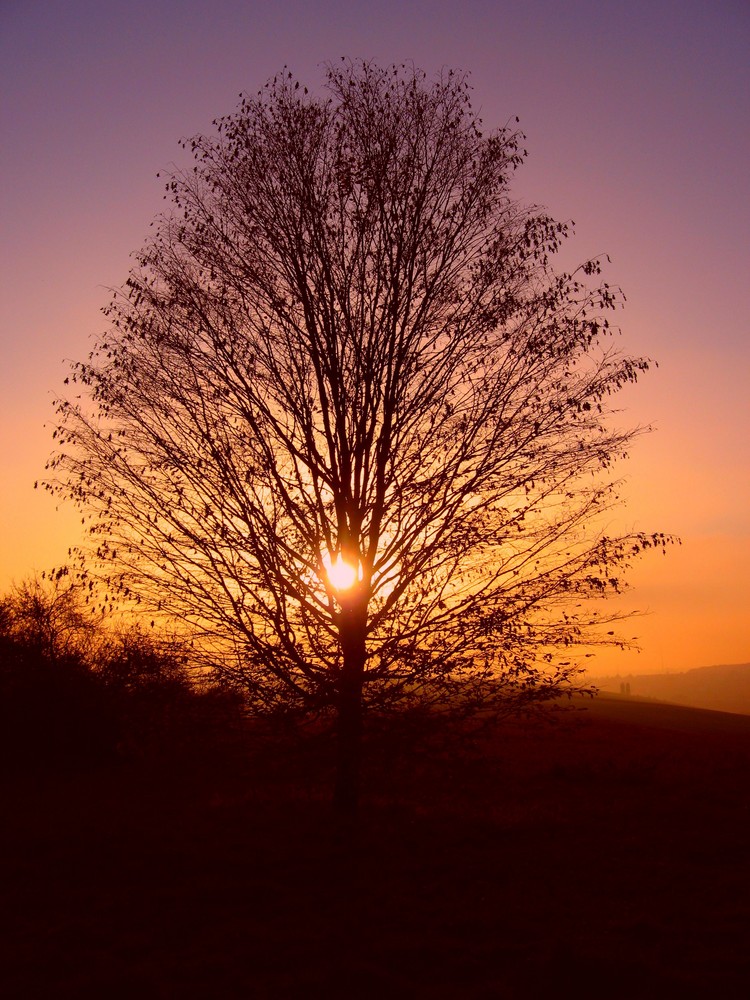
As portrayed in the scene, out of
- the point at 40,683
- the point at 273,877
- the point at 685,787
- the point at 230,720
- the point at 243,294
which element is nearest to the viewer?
the point at 230,720

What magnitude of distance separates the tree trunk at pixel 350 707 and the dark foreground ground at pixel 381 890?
0.32m

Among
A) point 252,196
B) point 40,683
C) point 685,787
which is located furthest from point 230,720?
point 40,683

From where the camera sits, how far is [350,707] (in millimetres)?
9141

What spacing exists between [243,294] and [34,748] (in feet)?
56.5

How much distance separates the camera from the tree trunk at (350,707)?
914cm

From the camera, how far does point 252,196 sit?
35.8ft

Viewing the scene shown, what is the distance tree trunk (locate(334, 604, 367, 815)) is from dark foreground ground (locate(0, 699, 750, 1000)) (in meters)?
0.32

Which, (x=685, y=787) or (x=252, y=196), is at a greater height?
(x=252, y=196)

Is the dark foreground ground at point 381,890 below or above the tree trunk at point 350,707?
below

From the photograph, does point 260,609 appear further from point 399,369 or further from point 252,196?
point 252,196

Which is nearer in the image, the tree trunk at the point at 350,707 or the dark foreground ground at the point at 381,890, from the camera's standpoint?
the dark foreground ground at the point at 381,890

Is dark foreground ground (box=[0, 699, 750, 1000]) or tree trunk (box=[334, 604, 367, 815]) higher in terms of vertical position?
tree trunk (box=[334, 604, 367, 815])

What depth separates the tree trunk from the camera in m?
9.14

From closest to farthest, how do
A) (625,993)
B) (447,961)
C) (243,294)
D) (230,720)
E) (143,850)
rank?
(625,993)
(447,961)
(230,720)
(243,294)
(143,850)
